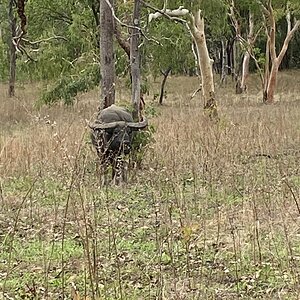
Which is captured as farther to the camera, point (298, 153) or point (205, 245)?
point (298, 153)

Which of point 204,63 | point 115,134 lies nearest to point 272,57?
point 204,63

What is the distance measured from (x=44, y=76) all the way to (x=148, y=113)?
10466 mm

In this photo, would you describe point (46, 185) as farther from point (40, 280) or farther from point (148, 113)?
point (40, 280)

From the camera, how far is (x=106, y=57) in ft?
32.5

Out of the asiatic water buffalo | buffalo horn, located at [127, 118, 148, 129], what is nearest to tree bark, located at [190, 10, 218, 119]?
buffalo horn, located at [127, 118, 148, 129]

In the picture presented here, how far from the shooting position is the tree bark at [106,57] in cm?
985

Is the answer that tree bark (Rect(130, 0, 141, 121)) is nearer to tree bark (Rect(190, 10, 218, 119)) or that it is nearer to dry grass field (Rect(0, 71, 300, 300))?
dry grass field (Rect(0, 71, 300, 300))

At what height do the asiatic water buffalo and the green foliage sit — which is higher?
the asiatic water buffalo

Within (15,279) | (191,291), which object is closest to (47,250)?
(15,279)

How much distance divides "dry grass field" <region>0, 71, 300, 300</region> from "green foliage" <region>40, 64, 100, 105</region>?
15.6 ft

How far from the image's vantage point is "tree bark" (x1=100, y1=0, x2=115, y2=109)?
388 inches

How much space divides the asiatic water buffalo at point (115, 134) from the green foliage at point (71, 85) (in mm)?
8188

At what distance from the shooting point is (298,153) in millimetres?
11594

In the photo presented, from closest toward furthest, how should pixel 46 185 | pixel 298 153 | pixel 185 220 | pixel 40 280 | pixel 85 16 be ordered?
pixel 40 280 → pixel 185 220 → pixel 46 185 → pixel 298 153 → pixel 85 16
